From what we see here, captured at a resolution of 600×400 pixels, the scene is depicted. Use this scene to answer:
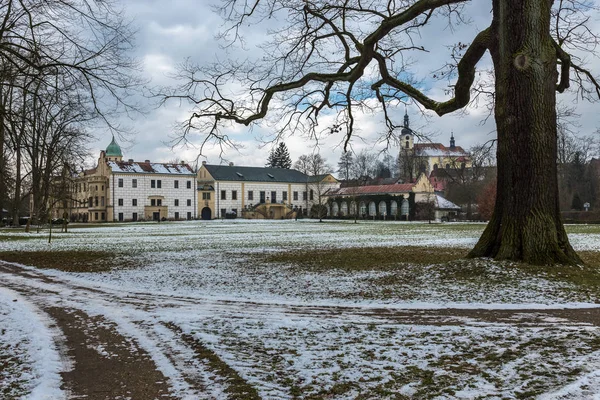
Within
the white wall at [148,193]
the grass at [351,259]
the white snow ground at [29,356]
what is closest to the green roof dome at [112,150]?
the white wall at [148,193]

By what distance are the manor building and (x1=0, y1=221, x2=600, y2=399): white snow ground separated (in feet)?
218

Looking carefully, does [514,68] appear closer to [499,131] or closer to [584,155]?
[499,131]

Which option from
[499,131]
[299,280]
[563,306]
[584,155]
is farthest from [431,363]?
[584,155]

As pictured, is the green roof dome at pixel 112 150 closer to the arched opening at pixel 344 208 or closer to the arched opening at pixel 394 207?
the arched opening at pixel 344 208

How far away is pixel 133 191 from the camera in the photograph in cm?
7512

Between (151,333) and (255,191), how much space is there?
81.5 meters

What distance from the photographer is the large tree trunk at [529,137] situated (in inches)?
412

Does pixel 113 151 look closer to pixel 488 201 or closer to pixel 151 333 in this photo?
pixel 488 201

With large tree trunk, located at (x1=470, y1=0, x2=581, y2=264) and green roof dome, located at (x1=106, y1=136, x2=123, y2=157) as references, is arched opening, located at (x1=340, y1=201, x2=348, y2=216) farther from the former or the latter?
large tree trunk, located at (x1=470, y1=0, x2=581, y2=264)

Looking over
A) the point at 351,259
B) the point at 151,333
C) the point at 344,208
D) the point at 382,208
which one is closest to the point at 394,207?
the point at 382,208

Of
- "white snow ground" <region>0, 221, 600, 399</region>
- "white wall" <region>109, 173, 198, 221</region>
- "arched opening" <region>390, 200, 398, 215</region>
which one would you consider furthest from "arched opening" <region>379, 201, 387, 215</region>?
"white snow ground" <region>0, 221, 600, 399</region>

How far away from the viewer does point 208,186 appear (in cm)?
8344

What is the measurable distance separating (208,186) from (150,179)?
10.2 meters

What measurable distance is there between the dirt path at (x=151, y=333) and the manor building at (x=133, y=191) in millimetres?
67066
